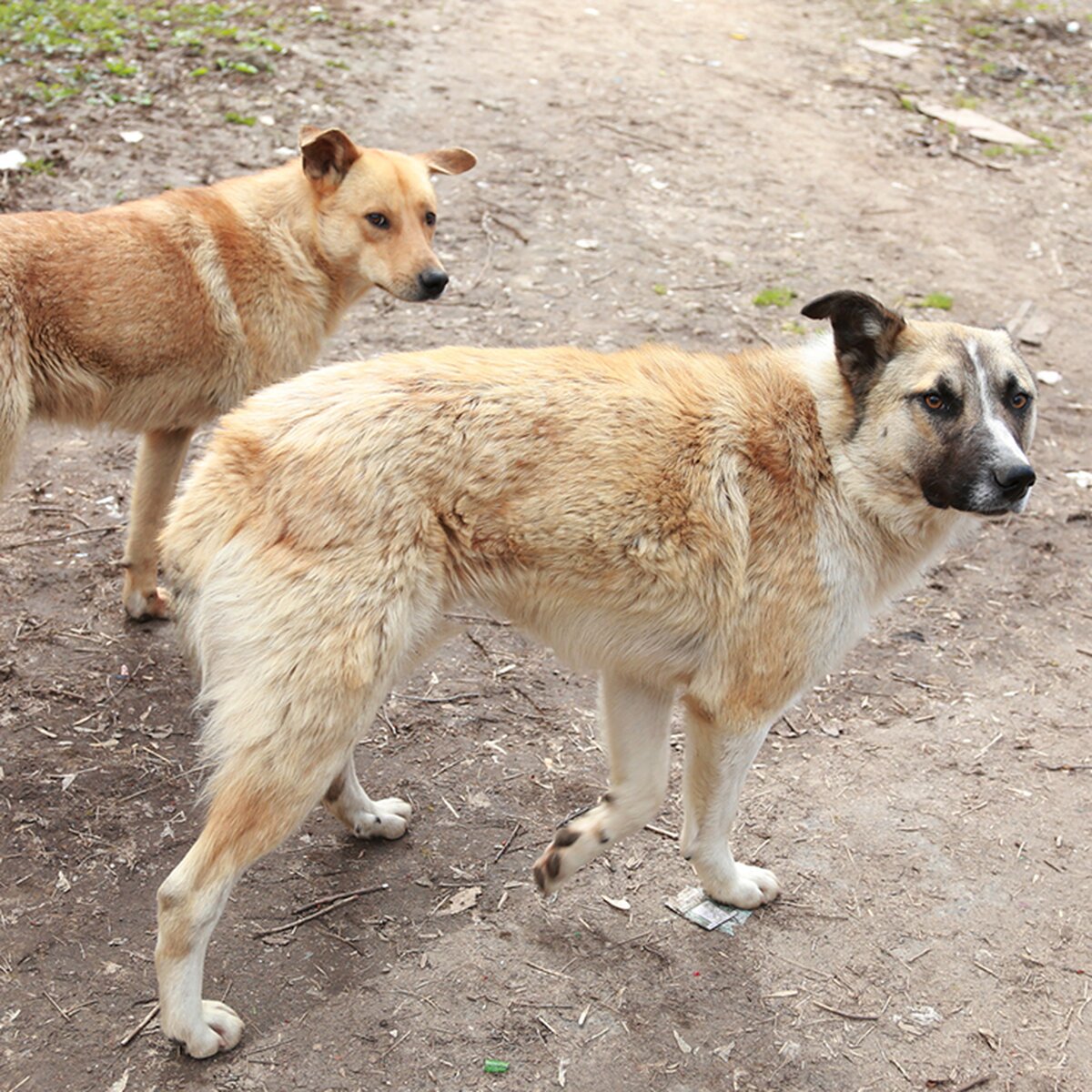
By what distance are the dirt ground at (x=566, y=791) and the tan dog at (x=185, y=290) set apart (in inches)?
35.6

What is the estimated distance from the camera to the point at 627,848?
4.20m

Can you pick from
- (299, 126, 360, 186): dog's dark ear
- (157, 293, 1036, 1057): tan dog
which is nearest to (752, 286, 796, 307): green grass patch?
(299, 126, 360, 186): dog's dark ear

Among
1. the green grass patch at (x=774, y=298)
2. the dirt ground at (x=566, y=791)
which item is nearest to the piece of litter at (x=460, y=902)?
the dirt ground at (x=566, y=791)

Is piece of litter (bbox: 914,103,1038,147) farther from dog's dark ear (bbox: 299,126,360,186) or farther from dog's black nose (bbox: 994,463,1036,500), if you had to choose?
dog's black nose (bbox: 994,463,1036,500)

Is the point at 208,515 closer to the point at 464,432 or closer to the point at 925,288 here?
the point at 464,432

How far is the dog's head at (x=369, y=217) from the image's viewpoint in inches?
202

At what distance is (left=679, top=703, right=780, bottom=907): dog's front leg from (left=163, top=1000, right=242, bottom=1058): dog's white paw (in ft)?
4.70

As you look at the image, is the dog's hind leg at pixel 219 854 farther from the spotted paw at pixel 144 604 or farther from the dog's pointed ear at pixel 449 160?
the dog's pointed ear at pixel 449 160

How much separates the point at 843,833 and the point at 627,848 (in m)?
0.77

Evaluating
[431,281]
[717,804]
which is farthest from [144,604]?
[717,804]

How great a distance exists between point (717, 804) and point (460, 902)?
2.89 feet

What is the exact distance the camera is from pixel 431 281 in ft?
17.3

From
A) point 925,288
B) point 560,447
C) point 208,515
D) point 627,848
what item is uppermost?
point 560,447

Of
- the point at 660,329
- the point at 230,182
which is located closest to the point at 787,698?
the point at 230,182
